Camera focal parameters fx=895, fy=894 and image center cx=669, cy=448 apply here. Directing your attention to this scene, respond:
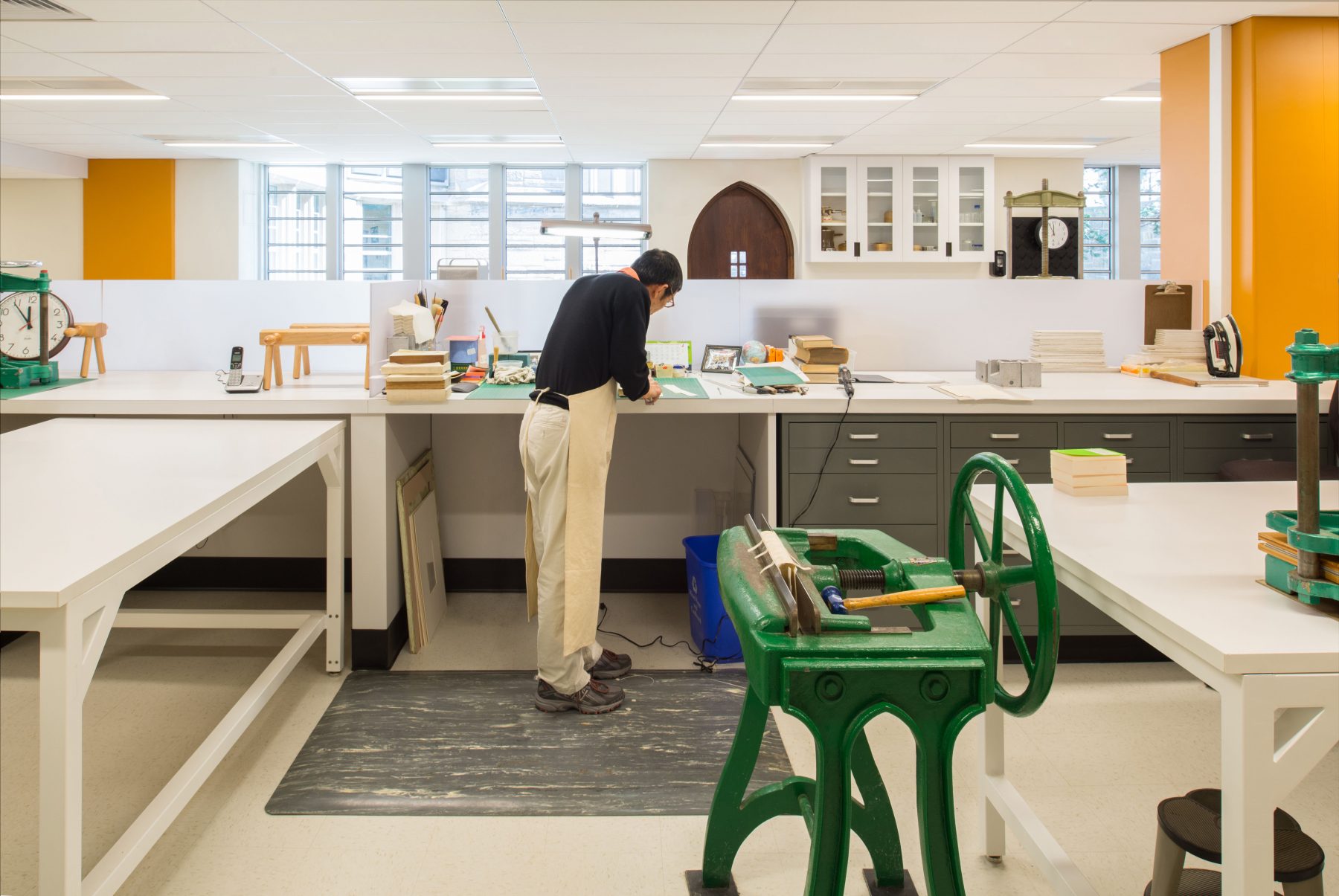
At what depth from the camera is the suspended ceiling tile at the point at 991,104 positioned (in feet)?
20.0

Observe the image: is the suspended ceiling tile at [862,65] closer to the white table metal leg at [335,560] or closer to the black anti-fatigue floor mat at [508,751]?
the white table metal leg at [335,560]

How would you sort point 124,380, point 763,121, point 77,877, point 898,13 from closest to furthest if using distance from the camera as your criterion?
point 77,877, point 124,380, point 898,13, point 763,121

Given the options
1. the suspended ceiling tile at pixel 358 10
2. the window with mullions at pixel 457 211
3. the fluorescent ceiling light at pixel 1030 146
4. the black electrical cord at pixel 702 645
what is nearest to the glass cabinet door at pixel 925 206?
the fluorescent ceiling light at pixel 1030 146

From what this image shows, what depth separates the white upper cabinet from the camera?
8.42 m

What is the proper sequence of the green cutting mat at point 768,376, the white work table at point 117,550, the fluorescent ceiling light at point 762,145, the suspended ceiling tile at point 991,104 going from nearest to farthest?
the white work table at point 117,550 → the green cutting mat at point 768,376 → the suspended ceiling tile at point 991,104 → the fluorescent ceiling light at point 762,145

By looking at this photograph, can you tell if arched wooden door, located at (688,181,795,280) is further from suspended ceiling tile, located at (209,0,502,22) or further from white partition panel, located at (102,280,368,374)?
white partition panel, located at (102,280,368,374)

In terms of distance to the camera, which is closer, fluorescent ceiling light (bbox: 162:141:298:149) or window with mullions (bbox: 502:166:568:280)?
fluorescent ceiling light (bbox: 162:141:298:149)

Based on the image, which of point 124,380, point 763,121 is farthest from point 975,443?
point 763,121

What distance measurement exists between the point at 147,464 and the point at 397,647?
1.26m

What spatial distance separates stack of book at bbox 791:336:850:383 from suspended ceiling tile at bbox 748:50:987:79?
2214 mm

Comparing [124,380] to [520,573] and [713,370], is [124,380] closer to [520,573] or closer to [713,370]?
[520,573]

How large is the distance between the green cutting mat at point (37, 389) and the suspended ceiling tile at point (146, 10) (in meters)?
1.80

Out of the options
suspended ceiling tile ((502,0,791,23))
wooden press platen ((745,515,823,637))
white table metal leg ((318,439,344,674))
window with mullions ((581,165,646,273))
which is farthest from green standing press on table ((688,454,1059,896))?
window with mullions ((581,165,646,273))

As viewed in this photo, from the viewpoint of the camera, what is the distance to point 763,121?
22.4 ft
